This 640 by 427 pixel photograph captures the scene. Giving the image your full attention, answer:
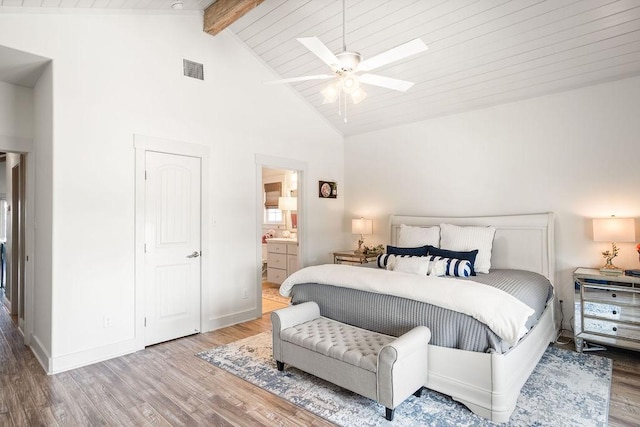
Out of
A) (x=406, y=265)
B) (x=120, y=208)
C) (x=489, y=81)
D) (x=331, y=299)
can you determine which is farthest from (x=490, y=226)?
(x=120, y=208)

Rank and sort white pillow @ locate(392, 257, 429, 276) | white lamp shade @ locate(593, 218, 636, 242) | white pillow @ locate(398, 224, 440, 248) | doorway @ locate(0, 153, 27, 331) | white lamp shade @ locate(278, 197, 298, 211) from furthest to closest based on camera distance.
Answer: white lamp shade @ locate(278, 197, 298, 211)
white pillow @ locate(398, 224, 440, 248)
doorway @ locate(0, 153, 27, 331)
white pillow @ locate(392, 257, 429, 276)
white lamp shade @ locate(593, 218, 636, 242)

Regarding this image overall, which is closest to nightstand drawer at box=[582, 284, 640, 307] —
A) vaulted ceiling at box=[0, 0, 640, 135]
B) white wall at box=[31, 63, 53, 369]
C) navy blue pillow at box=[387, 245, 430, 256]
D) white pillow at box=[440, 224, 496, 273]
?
white pillow at box=[440, 224, 496, 273]

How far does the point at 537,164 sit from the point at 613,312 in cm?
171

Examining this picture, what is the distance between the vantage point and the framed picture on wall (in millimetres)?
5664

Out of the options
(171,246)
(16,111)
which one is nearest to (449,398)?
(171,246)

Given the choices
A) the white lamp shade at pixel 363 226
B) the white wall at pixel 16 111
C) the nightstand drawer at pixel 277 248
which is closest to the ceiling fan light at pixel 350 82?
the white lamp shade at pixel 363 226

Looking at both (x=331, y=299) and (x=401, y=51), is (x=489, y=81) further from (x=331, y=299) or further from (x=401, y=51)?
(x=331, y=299)

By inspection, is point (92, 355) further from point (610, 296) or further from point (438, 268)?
point (610, 296)

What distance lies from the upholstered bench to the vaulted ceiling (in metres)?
2.80

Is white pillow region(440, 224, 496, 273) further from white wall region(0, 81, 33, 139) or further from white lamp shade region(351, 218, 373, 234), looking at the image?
white wall region(0, 81, 33, 139)

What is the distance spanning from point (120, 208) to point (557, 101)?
479cm

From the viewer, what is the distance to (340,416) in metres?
2.36

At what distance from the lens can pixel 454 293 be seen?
101 inches

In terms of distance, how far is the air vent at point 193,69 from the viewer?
159 inches
